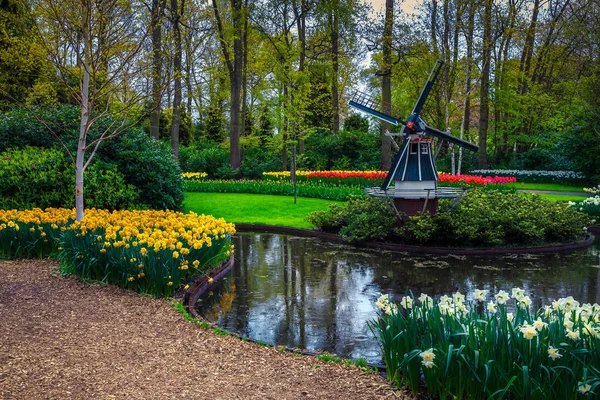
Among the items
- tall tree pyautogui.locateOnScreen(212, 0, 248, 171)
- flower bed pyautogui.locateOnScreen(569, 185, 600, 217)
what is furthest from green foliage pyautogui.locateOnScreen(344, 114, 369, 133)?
flower bed pyautogui.locateOnScreen(569, 185, 600, 217)

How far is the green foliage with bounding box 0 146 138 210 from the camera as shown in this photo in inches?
411

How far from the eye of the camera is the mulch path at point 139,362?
151 inches

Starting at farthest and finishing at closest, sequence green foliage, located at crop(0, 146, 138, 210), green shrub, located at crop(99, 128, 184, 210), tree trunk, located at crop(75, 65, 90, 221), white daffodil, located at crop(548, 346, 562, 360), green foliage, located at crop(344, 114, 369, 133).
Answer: green foliage, located at crop(344, 114, 369, 133) → green shrub, located at crop(99, 128, 184, 210) → green foliage, located at crop(0, 146, 138, 210) → tree trunk, located at crop(75, 65, 90, 221) → white daffodil, located at crop(548, 346, 562, 360)

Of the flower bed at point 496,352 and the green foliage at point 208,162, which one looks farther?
the green foliage at point 208,162

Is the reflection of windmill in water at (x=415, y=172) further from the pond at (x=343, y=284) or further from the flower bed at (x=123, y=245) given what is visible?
the flower bed at (x=123, y=245)

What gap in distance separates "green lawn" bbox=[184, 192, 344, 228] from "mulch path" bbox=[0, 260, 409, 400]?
7897mm

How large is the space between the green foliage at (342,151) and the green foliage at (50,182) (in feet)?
57.9

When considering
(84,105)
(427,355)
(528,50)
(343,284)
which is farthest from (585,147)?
(427,355)

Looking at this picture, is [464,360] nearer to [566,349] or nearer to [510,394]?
[510,394]

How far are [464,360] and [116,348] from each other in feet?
9.88

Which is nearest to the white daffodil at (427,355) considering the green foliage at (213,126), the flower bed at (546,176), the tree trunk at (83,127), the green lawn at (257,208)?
the tree trunk at (83,127)

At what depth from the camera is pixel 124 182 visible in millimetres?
12086

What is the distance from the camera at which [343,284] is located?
793 centimetres

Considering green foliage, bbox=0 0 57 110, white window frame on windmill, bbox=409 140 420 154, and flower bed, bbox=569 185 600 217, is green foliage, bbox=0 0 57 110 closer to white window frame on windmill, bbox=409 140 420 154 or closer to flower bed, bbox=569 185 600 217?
white window frame on windmill, bbox=409 140 420 154
